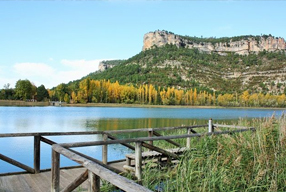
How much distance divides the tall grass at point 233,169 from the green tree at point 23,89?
72.9 m

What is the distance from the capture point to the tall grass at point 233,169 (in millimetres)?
3754

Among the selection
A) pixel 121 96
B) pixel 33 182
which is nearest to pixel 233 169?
pixel 33 182

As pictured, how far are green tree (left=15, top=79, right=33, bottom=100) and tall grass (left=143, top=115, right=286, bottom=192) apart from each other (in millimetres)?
72930

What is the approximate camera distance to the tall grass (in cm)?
375

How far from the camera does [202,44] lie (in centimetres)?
17250

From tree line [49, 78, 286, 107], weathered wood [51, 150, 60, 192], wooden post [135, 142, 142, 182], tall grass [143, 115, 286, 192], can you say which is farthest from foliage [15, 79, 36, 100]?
weathered wood [51, 150, 60, 192]

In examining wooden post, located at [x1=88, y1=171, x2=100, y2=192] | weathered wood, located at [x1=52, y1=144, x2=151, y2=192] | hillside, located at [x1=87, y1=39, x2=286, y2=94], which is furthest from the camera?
hillside, located at [x1=87, y1=39, x2=286, y2=94]

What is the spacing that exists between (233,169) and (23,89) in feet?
244

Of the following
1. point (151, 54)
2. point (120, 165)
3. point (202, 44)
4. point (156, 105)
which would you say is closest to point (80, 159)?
point (120, 165)

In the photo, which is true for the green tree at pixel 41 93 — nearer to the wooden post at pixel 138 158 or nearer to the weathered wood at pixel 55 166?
the wooden post at pixel 138 158

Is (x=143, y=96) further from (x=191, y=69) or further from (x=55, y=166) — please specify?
(x=55, y=166)

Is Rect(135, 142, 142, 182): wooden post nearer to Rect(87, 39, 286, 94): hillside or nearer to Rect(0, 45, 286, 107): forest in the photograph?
Rect(0, 45, 286, 107): forest

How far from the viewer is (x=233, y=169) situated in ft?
13.3

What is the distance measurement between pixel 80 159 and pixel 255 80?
129670 mm
